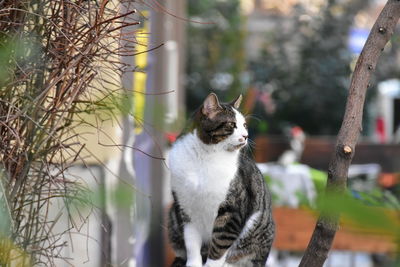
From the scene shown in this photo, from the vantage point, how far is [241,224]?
2.29 meters

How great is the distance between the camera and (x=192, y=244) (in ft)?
7.57

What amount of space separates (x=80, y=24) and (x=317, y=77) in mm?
10291

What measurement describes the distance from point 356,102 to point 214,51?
37.8 feet

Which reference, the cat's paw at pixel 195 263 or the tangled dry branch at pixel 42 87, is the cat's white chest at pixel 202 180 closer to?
the cat's paw at pixel 195 263

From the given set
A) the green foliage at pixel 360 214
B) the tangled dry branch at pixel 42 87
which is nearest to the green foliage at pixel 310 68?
the tangled dry branch at pixel 42 87

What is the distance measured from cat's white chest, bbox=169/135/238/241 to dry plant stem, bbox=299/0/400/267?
53 cm

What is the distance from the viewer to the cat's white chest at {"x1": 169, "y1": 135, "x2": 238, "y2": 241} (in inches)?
90.0

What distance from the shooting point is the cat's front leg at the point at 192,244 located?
91.0 inches

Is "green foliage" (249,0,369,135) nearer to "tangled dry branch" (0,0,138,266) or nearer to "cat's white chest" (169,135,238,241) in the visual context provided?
"cat's white chest" (169,135,238,241)

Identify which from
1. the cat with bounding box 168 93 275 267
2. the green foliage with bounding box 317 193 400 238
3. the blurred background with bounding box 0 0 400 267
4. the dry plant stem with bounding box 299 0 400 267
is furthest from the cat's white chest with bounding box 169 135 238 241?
the blurred background with bounding box 0 0 400 267

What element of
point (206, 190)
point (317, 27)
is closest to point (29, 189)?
point (206, 190)

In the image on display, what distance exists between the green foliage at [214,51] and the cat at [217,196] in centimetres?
939

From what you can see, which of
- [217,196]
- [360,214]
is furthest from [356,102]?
[360,214]

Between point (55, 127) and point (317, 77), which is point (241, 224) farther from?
point (317, 77)
